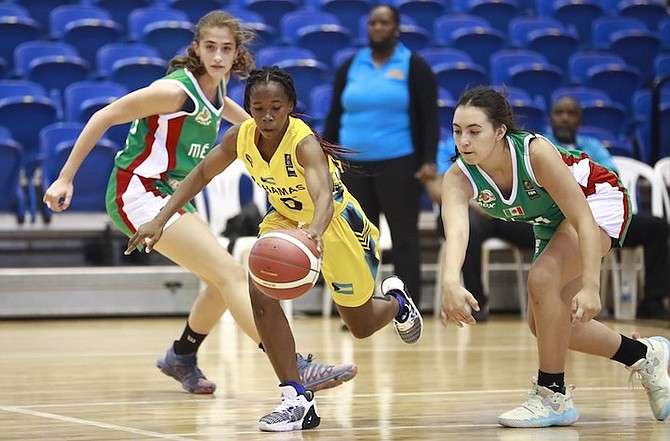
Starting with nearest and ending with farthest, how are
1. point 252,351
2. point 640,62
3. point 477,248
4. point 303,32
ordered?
point 252,351, point 477,248, point 303,32, point 640,62

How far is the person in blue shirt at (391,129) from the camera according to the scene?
23.3 ft

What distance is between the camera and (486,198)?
3.85m

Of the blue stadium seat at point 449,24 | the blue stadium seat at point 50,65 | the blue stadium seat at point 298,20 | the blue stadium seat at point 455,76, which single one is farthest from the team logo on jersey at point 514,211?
the blue stadium seat at point 449,24

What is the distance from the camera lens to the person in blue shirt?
7.11 meters

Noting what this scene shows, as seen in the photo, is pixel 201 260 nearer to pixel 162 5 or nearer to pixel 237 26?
pixel 237 26

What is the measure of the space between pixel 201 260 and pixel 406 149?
291cm

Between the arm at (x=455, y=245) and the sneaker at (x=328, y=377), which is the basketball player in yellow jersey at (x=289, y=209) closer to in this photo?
the sneaker at (x=328, y=377)

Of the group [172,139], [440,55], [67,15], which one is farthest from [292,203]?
[67,15]

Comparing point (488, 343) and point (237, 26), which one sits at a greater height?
point (237, 26)

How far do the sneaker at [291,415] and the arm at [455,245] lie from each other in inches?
22.3

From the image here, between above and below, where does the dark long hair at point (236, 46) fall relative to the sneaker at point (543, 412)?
above

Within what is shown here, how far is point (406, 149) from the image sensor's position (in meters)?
7.17

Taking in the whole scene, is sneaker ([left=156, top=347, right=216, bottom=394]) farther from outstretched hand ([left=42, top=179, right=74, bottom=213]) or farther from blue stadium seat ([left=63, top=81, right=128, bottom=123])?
blue stadium seat ([left=63, top=81, right=128, bottom=123])

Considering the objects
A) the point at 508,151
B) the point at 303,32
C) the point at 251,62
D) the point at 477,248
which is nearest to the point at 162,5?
the point at 303,32
